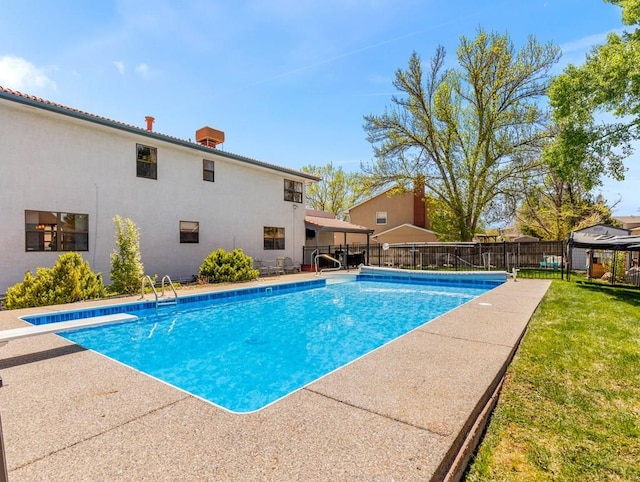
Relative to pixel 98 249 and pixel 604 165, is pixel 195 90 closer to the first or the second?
pixel 98 249

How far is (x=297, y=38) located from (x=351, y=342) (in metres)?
11.4

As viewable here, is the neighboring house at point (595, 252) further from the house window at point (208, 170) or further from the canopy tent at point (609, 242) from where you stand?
the house window at point (208, 170)

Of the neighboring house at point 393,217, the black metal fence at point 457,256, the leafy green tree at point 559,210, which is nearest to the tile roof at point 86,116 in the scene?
the black metal fence at point 457,256

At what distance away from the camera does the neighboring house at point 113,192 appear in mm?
10047

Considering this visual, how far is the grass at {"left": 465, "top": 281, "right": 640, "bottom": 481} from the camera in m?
2.42

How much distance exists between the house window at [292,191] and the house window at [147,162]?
7148 mm

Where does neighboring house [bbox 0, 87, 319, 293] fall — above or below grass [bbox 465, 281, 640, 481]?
above

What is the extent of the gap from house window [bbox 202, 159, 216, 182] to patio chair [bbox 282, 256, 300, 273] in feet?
17.8

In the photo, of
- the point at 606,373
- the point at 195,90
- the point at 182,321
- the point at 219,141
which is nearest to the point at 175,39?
the point at 195,90

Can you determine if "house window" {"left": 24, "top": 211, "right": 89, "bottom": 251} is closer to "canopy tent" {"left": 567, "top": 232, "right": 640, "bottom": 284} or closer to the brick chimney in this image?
the brick chimney

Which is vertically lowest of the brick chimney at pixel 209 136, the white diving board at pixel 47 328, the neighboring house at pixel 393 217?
the white diving board at pixel 47 328

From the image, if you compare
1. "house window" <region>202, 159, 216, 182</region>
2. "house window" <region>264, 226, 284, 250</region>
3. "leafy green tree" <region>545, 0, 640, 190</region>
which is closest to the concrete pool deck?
"leafy green tree" <region>545, 0, 640, 190</region>

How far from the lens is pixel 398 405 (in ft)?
10.1

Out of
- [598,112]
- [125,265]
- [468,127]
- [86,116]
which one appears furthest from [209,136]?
[468,127]
